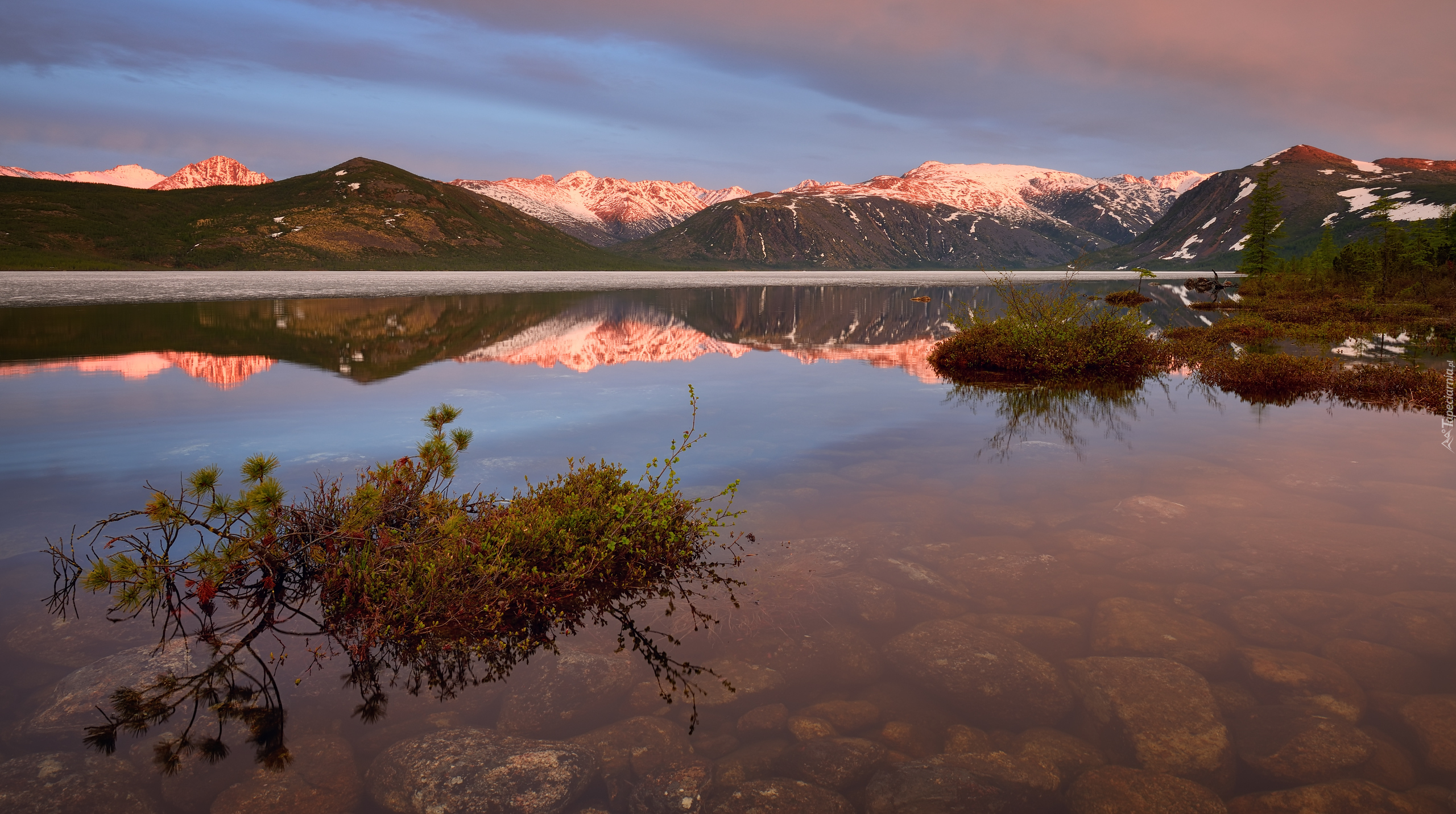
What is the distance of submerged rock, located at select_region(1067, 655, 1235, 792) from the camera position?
5367 mm

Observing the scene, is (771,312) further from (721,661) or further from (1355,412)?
(721,661)

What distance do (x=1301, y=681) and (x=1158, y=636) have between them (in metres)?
1.12

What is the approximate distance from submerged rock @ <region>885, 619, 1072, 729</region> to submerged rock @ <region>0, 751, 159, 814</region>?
5.82 m

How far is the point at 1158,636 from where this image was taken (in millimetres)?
7145

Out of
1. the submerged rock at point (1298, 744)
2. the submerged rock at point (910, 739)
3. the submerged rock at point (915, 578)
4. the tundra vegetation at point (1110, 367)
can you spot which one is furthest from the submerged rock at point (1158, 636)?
the tundra vegetation at point (1110, 367)

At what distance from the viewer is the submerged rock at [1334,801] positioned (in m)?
4.84

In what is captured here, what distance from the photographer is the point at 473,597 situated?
278 inches

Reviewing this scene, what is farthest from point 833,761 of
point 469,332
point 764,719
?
point 469,332

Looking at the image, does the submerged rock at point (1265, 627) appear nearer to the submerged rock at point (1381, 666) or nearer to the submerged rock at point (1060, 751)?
the submerged rock at point (1381, 666)

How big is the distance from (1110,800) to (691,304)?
66340mm

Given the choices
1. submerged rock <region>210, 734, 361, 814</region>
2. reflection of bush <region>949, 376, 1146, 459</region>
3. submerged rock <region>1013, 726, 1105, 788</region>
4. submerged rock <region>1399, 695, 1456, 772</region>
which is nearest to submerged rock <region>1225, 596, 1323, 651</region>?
submerged rock <region>1399, 695, 1456, 772</region>

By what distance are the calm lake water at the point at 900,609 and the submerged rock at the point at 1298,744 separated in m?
0.03

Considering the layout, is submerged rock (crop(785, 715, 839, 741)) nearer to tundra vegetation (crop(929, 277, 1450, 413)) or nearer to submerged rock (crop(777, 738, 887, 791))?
submerged rock (crop(777, 738, 887, 791))

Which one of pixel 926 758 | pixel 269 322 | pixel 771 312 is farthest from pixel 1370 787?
pixel 771 312
